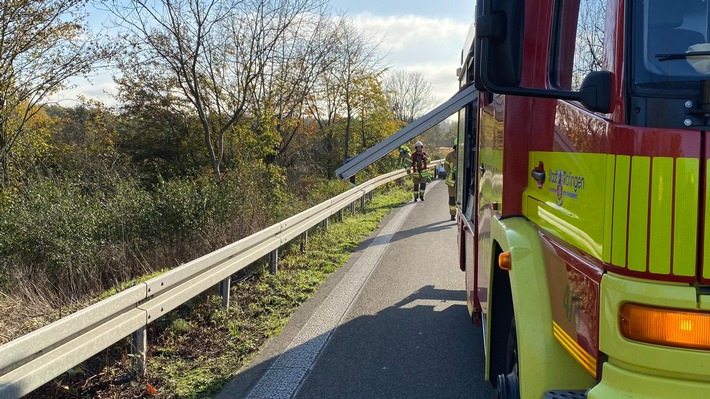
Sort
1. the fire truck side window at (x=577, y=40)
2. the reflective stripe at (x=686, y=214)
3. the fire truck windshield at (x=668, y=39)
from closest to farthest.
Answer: the reflective stripe at (x=686, y=214) < the fire truck windshield at (x=668, y=39) < the fire truck side window at (x=577, y=40)

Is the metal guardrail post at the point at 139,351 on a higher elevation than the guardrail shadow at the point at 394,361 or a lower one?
higher

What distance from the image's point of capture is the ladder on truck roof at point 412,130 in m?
3.87

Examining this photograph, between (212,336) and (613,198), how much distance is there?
4.10 meters

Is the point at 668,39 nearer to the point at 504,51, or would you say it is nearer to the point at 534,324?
the point at 504,51

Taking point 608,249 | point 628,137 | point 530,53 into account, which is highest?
point 530,53

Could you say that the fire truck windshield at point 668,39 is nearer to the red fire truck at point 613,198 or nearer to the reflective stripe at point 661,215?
the red fire truck at point 613,198

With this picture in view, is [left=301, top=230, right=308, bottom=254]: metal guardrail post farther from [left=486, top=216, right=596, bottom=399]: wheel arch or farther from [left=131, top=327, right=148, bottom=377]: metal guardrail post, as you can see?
[left=486, top=216, right=596, bottom=399]: wheel arch

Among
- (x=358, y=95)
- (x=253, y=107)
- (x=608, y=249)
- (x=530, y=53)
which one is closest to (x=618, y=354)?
(x=608, y=249)

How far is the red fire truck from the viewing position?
158cm

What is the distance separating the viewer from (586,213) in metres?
1.90

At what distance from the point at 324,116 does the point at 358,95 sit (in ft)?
6.67

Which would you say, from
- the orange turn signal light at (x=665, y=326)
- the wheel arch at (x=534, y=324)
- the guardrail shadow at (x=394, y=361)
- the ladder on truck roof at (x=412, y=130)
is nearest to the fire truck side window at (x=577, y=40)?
the wheel arch at (x=534, y=324)

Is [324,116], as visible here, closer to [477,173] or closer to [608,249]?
[477,173]

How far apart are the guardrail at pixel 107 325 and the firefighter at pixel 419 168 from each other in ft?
29.5
